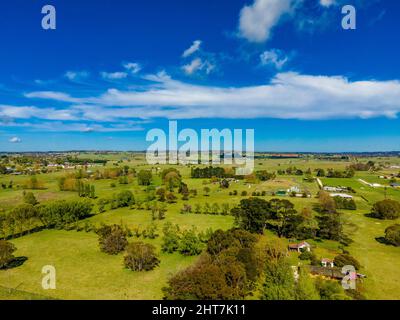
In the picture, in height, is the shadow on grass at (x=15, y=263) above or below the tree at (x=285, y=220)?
below

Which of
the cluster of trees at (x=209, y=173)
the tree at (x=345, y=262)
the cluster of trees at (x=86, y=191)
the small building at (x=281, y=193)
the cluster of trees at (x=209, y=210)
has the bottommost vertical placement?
the tree at (x=345, y=262)

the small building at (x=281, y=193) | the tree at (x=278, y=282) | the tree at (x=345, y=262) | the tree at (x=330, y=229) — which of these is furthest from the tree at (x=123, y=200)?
the tree at (x=345, y=262)

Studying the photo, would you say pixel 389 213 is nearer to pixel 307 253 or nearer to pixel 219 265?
pixel 307 253

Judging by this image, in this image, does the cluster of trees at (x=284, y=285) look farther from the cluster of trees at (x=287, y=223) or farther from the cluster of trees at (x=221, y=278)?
the cluster of trees at (x=287, y=223)

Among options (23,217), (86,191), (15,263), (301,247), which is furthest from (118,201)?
(301,247)

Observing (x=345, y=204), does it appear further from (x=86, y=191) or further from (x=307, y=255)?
(x=86, y=191)

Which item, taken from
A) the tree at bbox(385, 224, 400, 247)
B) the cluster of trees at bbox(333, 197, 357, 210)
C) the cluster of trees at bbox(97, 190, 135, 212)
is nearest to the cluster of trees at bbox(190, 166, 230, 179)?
the cluster of trees at bbox(97, 190, 135, 212)
